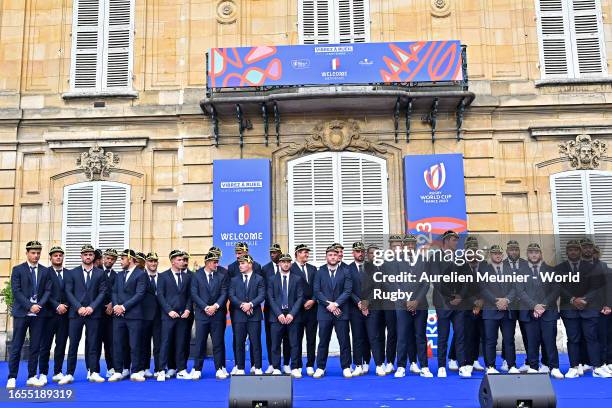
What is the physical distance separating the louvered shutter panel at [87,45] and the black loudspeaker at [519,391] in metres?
10.7

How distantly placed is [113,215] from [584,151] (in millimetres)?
9310

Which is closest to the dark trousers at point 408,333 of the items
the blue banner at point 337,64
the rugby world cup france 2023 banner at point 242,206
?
the rugby world cup france 2023 banner at point 242,206

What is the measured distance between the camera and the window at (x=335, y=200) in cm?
1333

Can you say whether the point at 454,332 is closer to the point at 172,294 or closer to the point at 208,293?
the point at 208,293

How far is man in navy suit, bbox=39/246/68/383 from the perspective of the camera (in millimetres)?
8812

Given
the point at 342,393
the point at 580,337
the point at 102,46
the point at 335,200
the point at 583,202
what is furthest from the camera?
the point at 102,46

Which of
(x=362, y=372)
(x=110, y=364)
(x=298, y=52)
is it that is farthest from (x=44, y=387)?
(x=298, y=52)

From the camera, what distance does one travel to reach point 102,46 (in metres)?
14.3

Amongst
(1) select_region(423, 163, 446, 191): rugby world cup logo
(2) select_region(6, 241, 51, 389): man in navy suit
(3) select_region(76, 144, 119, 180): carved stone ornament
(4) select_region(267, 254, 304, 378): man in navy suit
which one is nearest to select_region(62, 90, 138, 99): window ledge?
(3) select_region(76, 144, 119, 180): carved stone ornament

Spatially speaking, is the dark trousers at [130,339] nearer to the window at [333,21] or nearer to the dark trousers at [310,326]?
the dark trousers at [310,326]

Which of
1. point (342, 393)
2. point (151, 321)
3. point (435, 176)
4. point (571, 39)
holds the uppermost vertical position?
point (571, 39)

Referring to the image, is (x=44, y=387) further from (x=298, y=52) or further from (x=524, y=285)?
(x=298, y=52)

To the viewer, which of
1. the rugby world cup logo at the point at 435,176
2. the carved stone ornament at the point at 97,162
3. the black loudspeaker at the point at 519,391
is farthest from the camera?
the carved stone ornament at the point at 97,162

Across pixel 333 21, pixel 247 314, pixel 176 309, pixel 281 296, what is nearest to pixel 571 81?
pixel 333 21
